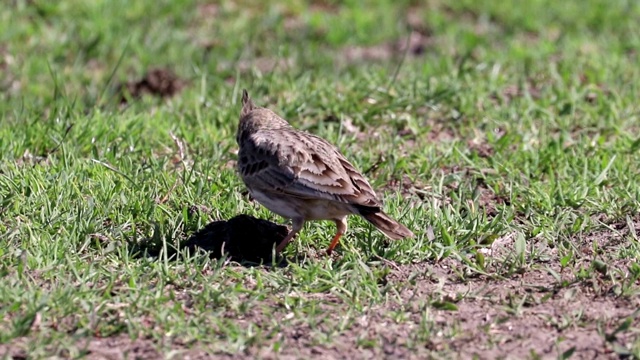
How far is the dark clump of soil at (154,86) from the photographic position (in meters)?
9.88

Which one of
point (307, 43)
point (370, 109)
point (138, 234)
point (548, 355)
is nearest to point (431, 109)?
point (370, 109)

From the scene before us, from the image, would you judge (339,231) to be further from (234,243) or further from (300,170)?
(234,243)

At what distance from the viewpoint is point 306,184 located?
6.45m

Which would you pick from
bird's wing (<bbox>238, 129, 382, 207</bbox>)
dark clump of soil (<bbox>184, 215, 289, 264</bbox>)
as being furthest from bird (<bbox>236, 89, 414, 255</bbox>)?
dark clump of soil (<bbox>184, 215, 289, 264</bbox>)

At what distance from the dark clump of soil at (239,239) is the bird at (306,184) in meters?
0.11

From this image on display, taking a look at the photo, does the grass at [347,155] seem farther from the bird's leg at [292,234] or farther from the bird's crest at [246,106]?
the bird's crest at [246,106]

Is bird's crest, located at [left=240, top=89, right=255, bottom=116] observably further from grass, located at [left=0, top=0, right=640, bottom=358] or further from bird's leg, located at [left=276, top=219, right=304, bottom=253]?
bird's leg, located at [left=276, top=219, right=304, bottom=253]

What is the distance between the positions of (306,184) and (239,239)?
0.54m

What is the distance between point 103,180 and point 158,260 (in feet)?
4.58

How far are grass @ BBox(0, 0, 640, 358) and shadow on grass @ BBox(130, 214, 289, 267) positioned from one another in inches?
2.5

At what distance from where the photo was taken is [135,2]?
1169cm

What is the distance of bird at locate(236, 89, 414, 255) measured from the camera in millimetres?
6332

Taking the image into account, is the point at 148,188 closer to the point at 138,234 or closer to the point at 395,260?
the point at 138,234

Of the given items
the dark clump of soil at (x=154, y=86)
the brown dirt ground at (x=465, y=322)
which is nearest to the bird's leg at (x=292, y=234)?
the brown dirt ground at (x=465, y=322)
